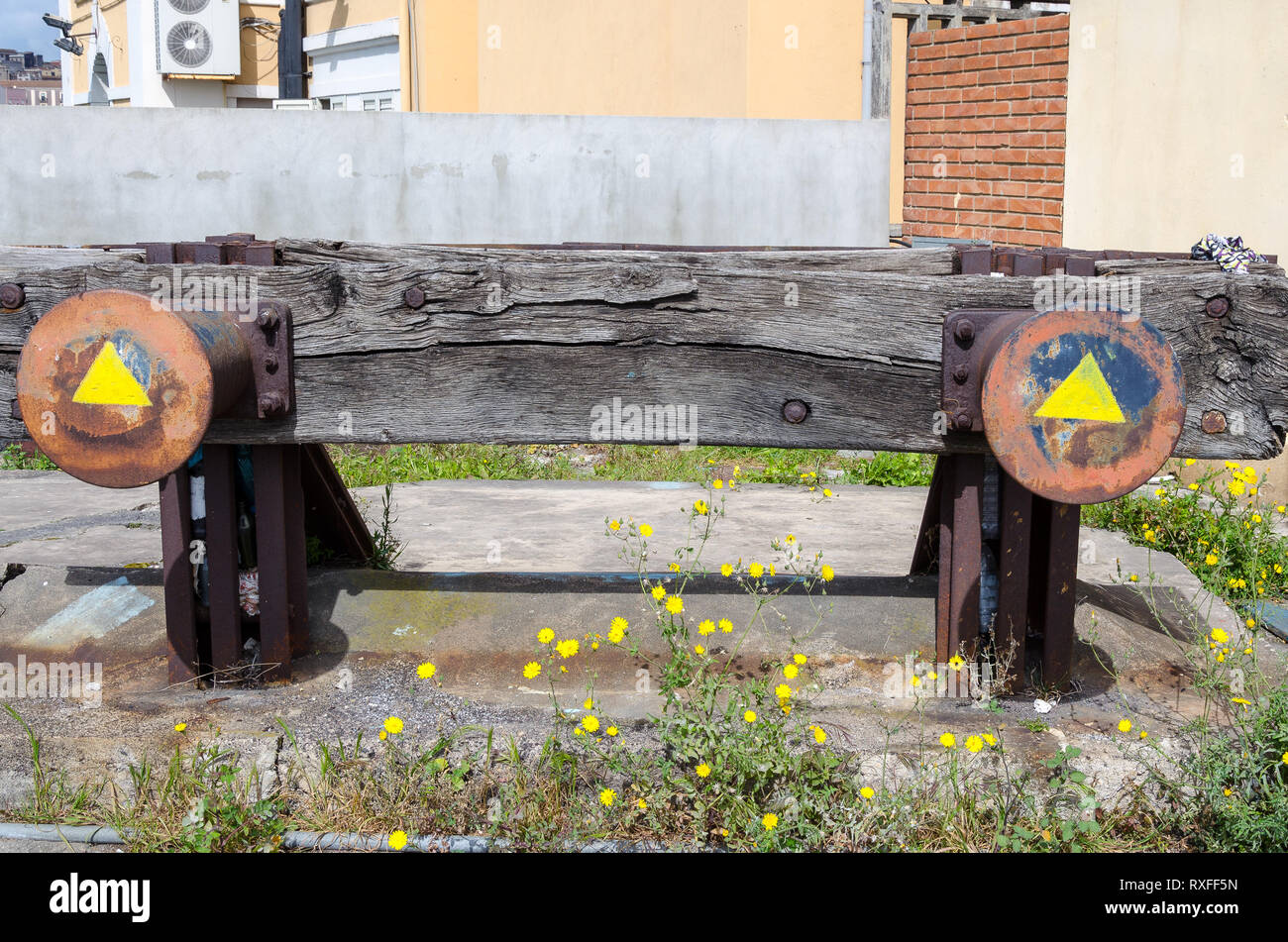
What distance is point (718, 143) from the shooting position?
8.05 meters

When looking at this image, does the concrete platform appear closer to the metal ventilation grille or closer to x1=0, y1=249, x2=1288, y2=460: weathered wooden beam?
x1=0, y1=249, x2=1288, y2=460: weathered wooden beam

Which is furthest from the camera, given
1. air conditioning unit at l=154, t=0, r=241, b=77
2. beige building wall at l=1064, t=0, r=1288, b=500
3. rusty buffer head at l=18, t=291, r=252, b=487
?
air conditioning unit at l=154, t=0, r=241, b=77

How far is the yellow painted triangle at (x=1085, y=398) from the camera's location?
2.10 meters

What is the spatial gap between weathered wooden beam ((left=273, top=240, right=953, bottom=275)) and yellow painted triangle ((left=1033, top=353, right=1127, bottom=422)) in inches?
23.6

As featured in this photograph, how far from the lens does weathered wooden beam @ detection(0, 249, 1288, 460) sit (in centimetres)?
249

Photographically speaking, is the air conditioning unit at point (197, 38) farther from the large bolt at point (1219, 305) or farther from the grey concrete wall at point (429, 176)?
the large bolt at point (1219, 305)

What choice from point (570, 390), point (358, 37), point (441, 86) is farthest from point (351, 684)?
point (358, 37)

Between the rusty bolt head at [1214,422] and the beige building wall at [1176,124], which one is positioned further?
the beige building wall at [1176,124]

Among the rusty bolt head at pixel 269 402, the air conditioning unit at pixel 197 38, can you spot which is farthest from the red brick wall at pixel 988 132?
the air conditioning unit at pixel 197 38

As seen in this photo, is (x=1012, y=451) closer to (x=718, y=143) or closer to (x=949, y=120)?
(x=718, y=143)

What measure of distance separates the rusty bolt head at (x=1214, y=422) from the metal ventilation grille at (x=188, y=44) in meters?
15.4

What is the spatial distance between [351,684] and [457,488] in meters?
2.38

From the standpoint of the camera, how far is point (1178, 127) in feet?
19.5

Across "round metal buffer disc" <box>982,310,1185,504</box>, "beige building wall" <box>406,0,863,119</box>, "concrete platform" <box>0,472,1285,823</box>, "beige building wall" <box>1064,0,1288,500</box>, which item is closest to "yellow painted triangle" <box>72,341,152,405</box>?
"concrete platform" <box>0,472,1285,823</box>
